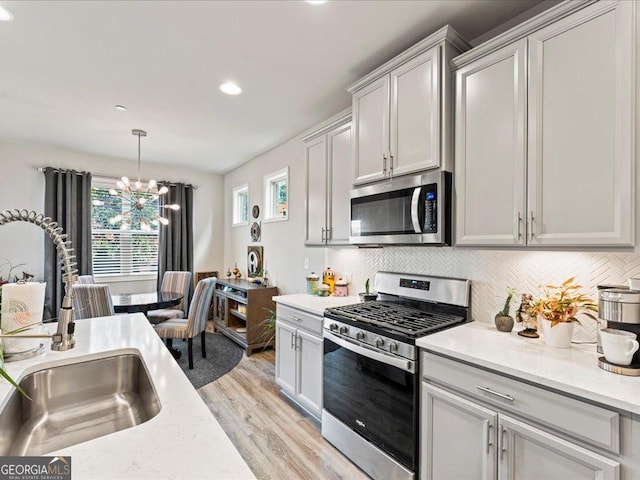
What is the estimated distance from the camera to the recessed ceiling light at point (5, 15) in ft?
5.93

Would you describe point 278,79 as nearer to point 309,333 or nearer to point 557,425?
point 309,333

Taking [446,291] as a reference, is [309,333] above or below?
below

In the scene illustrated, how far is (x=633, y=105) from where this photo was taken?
48.9 inches

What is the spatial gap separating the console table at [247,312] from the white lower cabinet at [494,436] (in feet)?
8.71

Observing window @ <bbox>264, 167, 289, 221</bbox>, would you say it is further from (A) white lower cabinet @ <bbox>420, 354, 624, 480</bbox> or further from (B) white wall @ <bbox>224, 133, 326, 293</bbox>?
(A) white lower cabinet @ <bbox>420, 354, 624, 480</bbox>

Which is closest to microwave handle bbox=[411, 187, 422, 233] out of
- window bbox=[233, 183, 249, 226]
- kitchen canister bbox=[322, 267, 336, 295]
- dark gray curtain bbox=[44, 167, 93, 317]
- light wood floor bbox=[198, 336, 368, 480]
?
kitchen canister bbox=[322, 267, 336, 295]

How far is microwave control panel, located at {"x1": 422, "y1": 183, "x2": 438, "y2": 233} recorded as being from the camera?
73.2 inches

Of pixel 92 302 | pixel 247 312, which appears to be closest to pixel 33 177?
pixel 92 302

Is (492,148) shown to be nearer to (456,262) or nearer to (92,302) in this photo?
(456,262)

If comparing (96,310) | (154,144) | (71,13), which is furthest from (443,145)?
(154,144)

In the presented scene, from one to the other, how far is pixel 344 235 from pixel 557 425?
181 centimetres

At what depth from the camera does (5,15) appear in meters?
1.85

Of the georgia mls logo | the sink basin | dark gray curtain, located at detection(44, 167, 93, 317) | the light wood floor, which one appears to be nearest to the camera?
the georgia mls logo

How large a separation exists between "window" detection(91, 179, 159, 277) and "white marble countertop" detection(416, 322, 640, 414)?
4.63 metres
